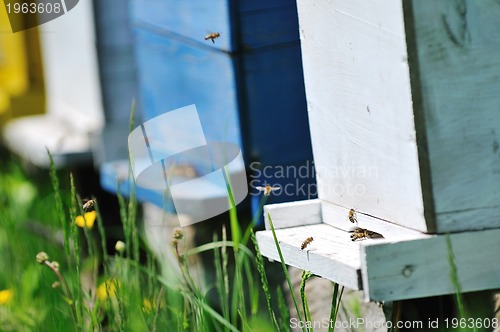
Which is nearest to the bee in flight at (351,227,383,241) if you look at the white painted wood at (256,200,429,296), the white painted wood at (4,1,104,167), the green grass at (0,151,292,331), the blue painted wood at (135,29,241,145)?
the white painted wood at (256,200,429,296)

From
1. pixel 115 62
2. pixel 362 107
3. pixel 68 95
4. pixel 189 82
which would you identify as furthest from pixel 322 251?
pixel 68 95

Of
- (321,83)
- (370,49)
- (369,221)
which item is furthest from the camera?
(321,83)

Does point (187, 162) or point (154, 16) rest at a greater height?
point (154, 16)

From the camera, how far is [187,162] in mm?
3080

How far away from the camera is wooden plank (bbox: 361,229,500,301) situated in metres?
1.64

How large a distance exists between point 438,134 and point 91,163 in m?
3.35

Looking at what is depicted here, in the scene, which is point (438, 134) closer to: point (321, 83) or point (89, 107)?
point (321, 83)

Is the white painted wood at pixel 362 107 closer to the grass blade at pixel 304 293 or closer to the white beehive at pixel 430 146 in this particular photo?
the white beehive at pixel 430 146

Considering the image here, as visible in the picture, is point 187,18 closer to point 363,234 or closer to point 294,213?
point 294,213

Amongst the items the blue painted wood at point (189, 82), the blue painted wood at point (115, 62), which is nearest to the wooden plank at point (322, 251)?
the blue painted wood at point (189, 82)

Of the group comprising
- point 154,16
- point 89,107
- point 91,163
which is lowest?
point 91,163

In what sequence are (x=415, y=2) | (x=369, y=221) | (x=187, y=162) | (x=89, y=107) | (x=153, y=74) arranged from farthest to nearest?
(x=89, y=107), (x=153, y=74), (x=187, y=162), (x=369, y=221), (x=415, y=2)

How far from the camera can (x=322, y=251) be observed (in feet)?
5.91

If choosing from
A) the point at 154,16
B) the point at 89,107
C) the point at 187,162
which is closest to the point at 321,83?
the point at 187,162
